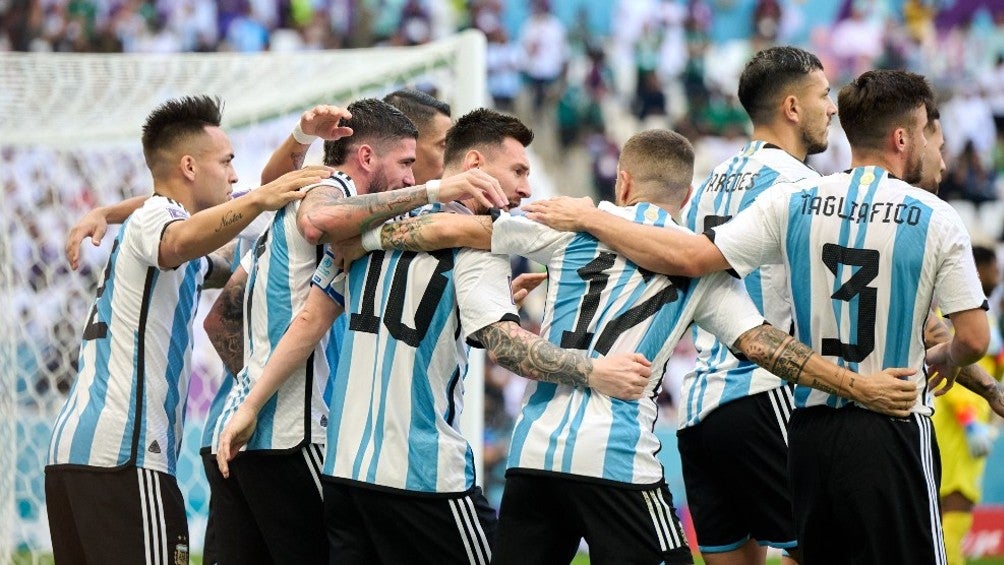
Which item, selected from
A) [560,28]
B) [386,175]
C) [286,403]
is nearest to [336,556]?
[286,403]

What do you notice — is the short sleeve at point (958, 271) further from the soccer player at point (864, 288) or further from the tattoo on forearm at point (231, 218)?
the tattoo on forearm at point (231, 218)

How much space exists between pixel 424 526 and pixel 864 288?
1.64m

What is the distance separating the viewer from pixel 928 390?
4508 mm

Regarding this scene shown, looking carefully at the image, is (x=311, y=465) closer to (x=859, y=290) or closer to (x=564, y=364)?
(x=564, y=364)

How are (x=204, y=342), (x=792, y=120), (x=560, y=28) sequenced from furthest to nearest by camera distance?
1. (x=560, y=28)
2. (x=204, y=342)
3. (x=792, y=120)

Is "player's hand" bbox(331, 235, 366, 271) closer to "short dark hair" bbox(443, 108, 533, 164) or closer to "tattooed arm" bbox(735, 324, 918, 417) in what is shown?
"short dark hair" bbox(443, 108, 533, 164)

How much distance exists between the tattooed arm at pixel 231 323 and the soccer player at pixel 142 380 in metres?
0.11

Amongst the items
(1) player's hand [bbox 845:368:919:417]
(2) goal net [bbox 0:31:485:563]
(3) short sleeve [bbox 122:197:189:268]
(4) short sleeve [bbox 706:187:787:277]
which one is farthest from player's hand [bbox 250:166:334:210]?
(2) goal net [bbox 0:31:485:563]

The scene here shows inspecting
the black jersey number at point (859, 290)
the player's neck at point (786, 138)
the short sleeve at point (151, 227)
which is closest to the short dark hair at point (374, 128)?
the short sleeve at point (151, 227)

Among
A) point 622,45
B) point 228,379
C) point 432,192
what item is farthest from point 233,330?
point 622,45

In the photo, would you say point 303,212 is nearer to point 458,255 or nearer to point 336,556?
point 458,255

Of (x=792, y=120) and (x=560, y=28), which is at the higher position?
(x=560, y=28)

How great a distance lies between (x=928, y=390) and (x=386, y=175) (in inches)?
82.7

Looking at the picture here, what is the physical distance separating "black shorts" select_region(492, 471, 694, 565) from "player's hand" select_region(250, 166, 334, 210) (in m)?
1.33
